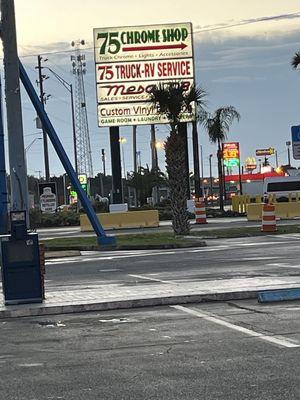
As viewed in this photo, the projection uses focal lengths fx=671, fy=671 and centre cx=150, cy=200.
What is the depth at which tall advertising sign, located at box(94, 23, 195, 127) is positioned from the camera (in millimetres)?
40156

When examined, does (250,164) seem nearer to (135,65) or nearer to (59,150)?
(135,65)

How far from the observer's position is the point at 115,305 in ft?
34.2

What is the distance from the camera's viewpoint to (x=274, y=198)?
45.1 metres

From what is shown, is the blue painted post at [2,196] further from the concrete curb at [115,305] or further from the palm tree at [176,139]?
the concrete curb at [115,305]

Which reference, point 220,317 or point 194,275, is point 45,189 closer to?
point 194,275

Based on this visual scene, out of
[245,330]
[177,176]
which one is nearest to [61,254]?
[177,176]

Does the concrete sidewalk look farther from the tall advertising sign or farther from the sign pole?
the tall advertising sign

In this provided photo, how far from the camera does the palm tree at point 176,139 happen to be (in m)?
25.4

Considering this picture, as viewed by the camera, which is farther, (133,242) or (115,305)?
(133,242)

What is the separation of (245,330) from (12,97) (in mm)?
11400

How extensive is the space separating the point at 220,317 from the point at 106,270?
22.1 feet

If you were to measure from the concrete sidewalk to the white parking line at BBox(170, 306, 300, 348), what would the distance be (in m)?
0.65

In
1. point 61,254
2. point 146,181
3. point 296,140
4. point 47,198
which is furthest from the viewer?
point 146,181

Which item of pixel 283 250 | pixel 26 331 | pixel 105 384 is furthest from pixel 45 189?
pixel 105 384
